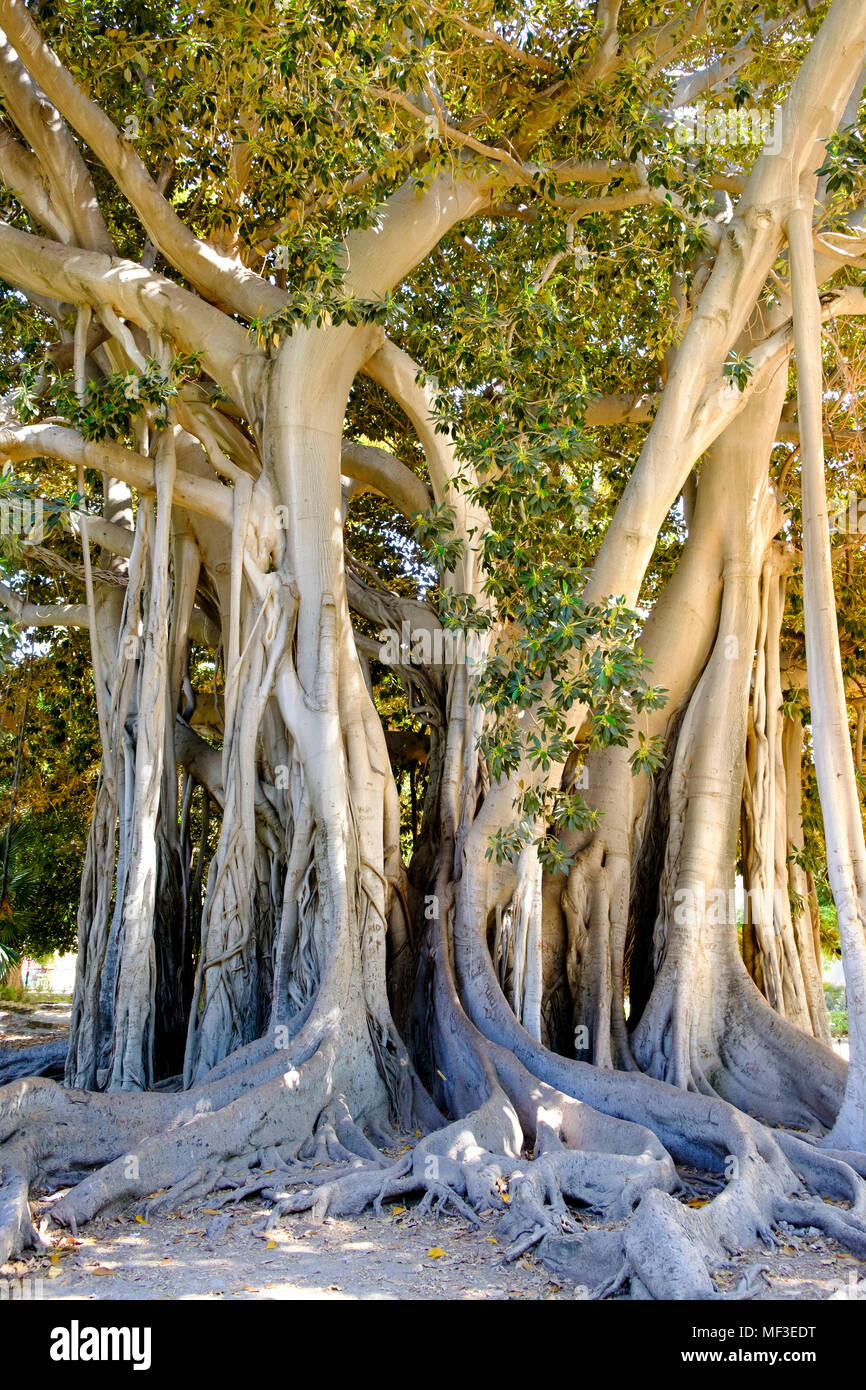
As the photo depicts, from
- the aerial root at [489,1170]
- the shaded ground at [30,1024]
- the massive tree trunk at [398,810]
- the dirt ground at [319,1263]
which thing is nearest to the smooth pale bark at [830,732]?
the massive tree trunk at [398,810]

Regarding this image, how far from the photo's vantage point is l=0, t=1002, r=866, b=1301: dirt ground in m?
3.36

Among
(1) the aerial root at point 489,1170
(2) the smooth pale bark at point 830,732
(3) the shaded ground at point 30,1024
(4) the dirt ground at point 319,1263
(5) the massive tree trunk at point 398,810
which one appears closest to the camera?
(4) the dirt ground at point 319,1263

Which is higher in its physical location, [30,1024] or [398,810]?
[398,810]

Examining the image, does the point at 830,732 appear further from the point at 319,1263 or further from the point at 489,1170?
the point at 319,1263

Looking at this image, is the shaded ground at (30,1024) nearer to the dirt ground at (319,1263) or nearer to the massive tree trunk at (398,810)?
the massive tree trunk at (398,810)

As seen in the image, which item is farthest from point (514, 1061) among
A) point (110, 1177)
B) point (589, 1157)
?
point (110, 1177)

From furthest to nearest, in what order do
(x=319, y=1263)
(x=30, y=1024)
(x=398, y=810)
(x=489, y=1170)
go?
1. (x=30, y=1024)
2. (x=398, y=810)
3. (x=489, y=1170)
4. (x=319, y=1263)

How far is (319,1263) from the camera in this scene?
12.0 ft

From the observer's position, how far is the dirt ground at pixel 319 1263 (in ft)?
11.0

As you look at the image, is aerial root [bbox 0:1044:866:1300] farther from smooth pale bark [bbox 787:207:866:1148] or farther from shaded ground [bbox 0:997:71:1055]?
shaded ground [bbox 0:997:71:1055]

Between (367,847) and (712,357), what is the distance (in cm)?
328

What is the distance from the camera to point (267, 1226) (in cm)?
403

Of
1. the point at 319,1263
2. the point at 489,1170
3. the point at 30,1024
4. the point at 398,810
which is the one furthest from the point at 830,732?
the point at 30,1024

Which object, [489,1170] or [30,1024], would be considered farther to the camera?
[30,1024]
